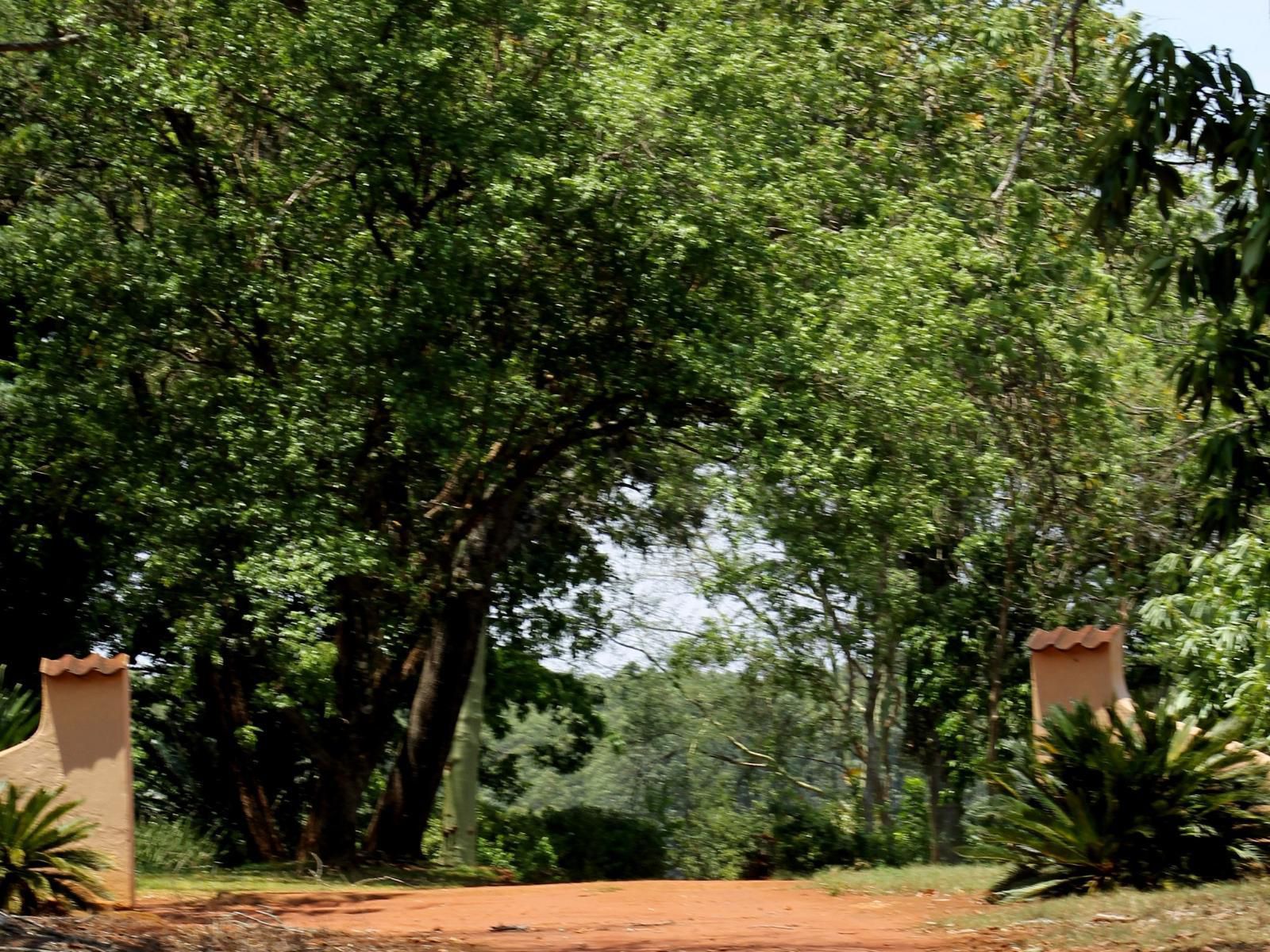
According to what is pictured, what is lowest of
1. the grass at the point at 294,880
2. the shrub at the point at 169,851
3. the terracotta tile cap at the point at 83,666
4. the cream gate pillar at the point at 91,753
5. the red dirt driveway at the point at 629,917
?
the red dirt driveway at the point at 629,917

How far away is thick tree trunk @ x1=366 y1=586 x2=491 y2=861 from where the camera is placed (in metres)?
17.5

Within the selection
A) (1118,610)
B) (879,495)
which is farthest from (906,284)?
(1118,610)

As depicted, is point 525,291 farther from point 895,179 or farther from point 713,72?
point 895,179

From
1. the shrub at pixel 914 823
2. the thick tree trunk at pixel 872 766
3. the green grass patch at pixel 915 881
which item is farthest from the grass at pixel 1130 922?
the thick tree trunk at pixel 872 766

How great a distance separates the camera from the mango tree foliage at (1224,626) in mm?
14227

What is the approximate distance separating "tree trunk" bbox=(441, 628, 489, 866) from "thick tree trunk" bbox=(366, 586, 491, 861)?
2217 mm

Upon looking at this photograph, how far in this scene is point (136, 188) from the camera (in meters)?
15.6

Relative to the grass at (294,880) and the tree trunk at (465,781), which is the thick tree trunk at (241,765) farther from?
the tree trunk at (465,781)

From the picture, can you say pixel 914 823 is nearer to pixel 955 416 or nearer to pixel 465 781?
pixel 465 781

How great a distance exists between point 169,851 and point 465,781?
4.30 m

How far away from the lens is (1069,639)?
505 inches

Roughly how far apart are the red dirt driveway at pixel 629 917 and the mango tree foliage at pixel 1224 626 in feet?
12.8

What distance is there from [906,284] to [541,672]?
34.8ft

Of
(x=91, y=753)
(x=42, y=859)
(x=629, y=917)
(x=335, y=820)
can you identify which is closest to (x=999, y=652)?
(x=335, y=820)
